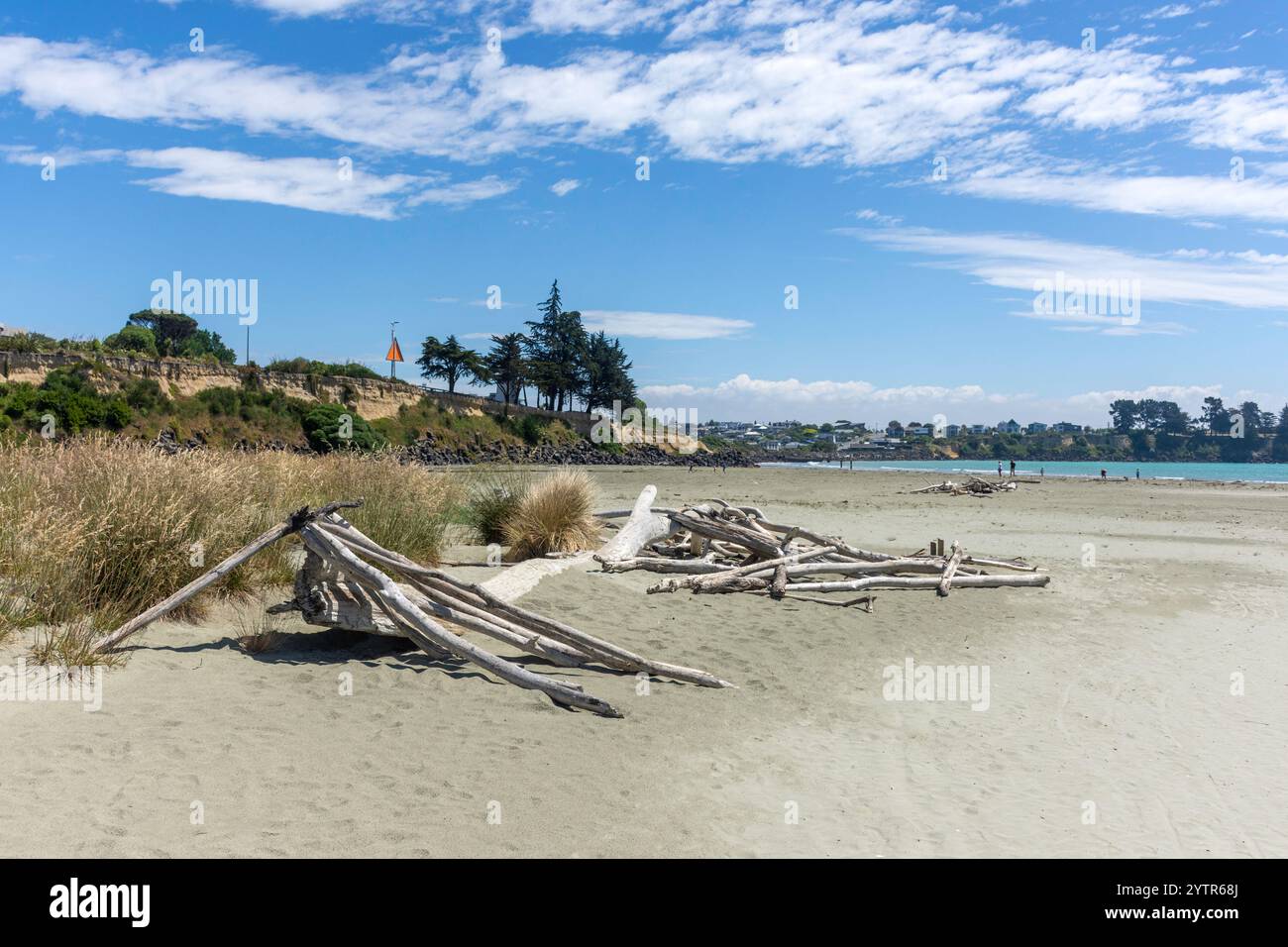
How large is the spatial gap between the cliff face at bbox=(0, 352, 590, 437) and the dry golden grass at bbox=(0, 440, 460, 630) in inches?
1845

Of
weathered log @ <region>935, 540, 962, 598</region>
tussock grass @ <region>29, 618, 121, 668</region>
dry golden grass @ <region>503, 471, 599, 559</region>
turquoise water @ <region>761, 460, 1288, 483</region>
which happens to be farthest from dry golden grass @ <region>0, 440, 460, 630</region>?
turquoise water @ <region>761, 460, 1288, 483</region>

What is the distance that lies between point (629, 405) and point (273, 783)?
8916cm

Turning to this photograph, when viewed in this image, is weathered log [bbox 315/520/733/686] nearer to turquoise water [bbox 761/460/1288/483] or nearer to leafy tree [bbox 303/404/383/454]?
leafy tree [bbox 303/404/383/454]

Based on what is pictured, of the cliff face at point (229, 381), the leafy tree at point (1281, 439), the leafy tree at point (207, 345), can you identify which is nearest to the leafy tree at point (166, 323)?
the leafy tree at point (207, 345)

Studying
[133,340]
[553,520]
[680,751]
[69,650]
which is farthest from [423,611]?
[133,340]

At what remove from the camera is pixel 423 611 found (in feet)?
24.3

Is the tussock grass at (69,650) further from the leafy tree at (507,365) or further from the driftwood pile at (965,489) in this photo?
the leafy tree at (507,365)

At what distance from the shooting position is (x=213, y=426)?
172 feet

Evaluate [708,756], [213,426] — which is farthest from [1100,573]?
[213,426]

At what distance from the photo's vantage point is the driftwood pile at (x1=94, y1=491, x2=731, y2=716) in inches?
268

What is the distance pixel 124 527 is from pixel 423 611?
2569 millimetres

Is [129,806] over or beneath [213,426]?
beneath
